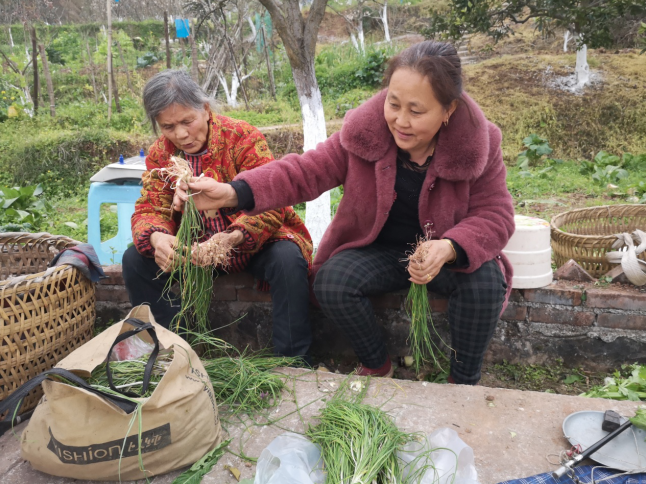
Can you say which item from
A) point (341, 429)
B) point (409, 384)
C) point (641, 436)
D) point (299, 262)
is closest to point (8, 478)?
point (341, 429)

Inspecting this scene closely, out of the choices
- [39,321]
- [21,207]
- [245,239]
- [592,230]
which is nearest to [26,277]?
[39,321]

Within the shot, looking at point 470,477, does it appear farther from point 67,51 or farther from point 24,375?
point 67,51

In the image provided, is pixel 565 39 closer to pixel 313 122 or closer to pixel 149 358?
pixel 313 122

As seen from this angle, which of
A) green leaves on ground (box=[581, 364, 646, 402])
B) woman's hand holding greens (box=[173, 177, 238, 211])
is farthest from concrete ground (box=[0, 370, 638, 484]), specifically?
woman's hand holding greens (box=[173, 177, 238, 211])

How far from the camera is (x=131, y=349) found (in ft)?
6.63

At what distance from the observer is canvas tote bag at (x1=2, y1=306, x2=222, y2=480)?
1.56 meters

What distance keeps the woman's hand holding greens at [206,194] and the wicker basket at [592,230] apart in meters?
1.76

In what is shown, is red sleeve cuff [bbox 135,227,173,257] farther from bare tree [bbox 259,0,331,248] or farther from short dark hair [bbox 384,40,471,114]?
bare tree [bbox 259,0,331,248]

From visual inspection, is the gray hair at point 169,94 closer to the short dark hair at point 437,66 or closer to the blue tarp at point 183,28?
the short dark hair at point 437,66

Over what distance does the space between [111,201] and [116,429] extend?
102 inches

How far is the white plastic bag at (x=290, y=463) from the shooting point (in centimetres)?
151

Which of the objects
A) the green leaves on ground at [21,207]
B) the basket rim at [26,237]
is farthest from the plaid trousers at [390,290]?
the green leaves on ground at [21,207]

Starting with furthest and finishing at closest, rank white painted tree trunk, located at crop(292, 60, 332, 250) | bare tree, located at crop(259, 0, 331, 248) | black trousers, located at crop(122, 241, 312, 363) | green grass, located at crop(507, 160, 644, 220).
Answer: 1. green grass, located at crop(507, 160, 644, 220)
2. white painted tree trunk, located at crop(292, 60, 332, 250)
3. bare tree, located at crop(259, 0, 331, 248)
4. black trousers, located at crop(122, 241, 312, 363)

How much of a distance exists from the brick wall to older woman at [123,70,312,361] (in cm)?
27
